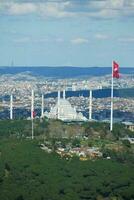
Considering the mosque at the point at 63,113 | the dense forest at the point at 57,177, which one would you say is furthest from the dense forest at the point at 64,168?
the mosque at the point at 63,113

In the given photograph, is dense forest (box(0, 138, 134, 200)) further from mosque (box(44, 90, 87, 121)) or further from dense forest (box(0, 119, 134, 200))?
mosque (box(44, 90, 87, 121))

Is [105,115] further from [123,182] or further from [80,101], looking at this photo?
[123,182]

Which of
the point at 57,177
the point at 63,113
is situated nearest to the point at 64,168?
the point at 57,177

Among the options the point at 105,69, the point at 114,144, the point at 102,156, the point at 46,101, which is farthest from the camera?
the point at 105,69

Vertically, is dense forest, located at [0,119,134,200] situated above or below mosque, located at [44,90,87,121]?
below

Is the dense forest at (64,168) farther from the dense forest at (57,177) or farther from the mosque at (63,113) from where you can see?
the mosque at (63,113)

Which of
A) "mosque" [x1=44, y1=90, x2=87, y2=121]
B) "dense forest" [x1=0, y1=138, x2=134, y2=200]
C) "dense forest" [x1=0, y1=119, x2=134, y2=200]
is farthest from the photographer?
"mosque" [x1=44, y1=90, x2=87, y2=121]

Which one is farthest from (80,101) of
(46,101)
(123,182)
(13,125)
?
(123,182)

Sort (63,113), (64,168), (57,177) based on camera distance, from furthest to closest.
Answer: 1. (63,113)
2. (64,168)
3. (57,177)

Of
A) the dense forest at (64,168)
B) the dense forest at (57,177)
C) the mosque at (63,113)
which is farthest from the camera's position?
the mosque at (63,113)

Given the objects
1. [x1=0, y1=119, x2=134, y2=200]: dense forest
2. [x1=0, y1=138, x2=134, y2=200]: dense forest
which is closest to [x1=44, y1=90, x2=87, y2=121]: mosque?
[x1=0, y1=119, x2=134, y2=200]: dense forest

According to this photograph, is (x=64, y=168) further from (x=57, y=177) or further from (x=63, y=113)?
(x=63, y=113)
